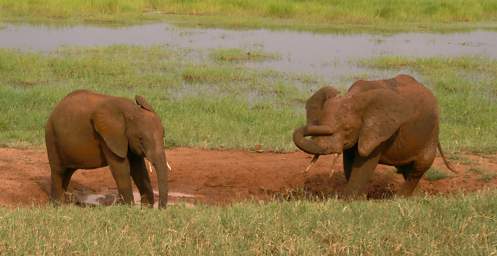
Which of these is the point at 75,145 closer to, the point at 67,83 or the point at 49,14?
the point at 67,83

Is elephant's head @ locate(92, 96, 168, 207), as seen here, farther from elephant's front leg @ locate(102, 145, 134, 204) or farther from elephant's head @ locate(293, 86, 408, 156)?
elephant's head @ locate(293, 86, 408, 156)

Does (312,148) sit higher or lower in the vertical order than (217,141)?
higher

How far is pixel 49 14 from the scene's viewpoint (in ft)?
76.2

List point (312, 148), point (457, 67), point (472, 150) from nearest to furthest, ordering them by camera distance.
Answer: point (312, 148)
point (472, 150)
point (457, 67)

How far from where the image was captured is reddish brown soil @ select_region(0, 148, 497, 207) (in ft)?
23.8

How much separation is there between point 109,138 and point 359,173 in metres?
2.01

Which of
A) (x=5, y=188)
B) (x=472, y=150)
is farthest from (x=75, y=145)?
(x=472, y=150)

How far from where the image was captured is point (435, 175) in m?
7.46

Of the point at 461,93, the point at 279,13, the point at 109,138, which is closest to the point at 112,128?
the point at 109,138

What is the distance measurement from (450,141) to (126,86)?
555 cm

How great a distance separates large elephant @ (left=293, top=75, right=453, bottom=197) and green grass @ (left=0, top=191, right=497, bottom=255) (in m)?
1.08

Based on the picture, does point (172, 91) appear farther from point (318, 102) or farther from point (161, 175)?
point (161, 175)

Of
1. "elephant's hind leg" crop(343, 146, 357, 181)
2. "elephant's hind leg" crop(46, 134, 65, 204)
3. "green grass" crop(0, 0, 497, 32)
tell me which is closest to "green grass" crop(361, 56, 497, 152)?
"elephant's hind leg" crop(343, 146, 357, 181)

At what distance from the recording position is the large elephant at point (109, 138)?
615cm
